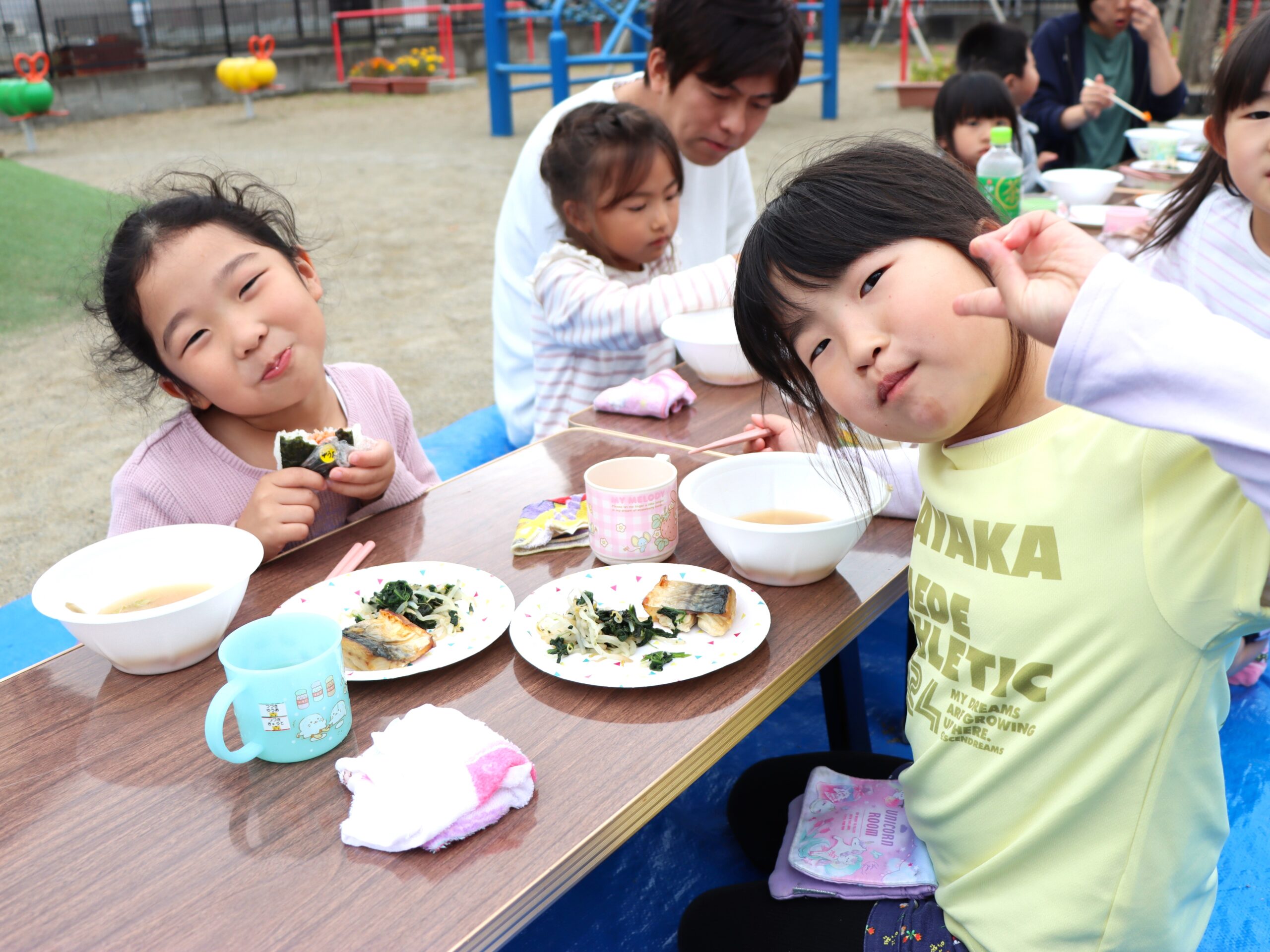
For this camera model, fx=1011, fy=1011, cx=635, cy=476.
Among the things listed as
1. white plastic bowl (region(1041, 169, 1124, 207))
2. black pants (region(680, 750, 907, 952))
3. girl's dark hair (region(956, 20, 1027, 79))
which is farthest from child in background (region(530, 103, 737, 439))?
girl's dark hair (region(956, 20, 1027, 79))

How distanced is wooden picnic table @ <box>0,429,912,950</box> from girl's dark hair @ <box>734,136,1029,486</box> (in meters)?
0.36

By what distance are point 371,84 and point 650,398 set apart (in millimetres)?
15021

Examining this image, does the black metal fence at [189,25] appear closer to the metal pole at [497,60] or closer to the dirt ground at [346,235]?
the dirt ground at [346,235]

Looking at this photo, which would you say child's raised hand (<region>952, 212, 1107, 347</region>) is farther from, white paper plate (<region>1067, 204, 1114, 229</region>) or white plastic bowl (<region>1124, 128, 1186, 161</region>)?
white plastic bowl (<region>1124, 128, 1186, 161</region>)

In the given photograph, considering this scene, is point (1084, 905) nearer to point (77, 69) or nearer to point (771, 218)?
point (771, 218)

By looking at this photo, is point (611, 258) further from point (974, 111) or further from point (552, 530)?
point (974, 111)

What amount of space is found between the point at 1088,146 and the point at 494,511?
466 cm

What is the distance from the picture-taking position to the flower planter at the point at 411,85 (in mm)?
15070

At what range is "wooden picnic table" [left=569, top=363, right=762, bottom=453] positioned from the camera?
192 centimetres

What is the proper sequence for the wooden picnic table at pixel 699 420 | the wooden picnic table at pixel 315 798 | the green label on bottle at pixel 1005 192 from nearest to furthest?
the wooden picnic table at pixel 315 798 < the wooden picnic table at pixel 699 420 < the green label on bottle at pixel 1005 192

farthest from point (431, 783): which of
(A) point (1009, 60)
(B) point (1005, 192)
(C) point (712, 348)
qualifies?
(A) point (1009, 60)

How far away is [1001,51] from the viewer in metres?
4.92

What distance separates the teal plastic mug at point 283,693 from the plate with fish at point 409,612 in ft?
0.15

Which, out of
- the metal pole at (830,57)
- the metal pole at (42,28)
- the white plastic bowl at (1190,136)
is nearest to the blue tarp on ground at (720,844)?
the white plastic bowl at (1190,136)
